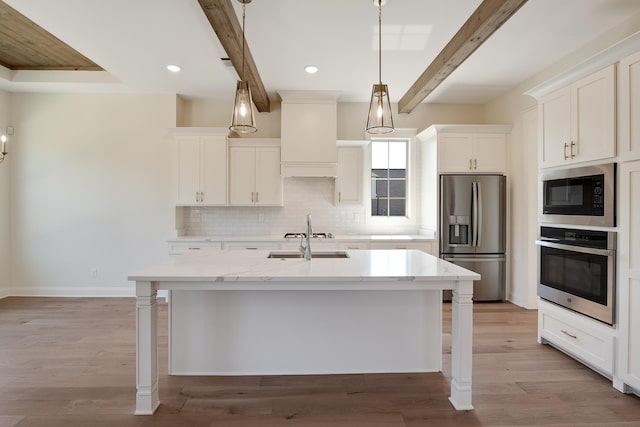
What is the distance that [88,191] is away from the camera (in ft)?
15.4

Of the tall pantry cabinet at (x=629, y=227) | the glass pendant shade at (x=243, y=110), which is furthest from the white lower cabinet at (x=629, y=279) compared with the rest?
the glass pendant shade at (x=243, y=110)

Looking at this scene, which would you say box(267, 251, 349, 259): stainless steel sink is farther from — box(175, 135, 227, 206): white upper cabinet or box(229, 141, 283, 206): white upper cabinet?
box(175, 135, 227, 206): white upper cabinet

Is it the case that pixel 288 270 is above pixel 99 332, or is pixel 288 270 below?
above

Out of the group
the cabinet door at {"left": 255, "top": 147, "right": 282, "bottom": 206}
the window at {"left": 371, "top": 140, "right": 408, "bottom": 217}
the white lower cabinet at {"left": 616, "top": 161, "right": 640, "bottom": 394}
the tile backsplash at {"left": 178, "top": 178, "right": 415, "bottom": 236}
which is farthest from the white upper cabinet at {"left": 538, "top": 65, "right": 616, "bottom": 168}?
the cabinet door at {"left": 255, "top": 147, "right": 282, "bottom": 206}

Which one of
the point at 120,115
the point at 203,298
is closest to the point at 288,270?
the point at 203,298

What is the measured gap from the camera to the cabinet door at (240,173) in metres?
4.62

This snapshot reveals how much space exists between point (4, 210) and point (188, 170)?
248 cm

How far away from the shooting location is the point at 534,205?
4.12m

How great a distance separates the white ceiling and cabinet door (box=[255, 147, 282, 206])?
816 mm

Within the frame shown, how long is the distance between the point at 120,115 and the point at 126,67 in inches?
41.4

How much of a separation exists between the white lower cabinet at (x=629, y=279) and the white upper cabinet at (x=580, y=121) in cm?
25

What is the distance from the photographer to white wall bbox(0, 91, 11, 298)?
452cm

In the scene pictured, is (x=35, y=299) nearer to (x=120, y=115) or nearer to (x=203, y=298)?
(x=120, y=115)

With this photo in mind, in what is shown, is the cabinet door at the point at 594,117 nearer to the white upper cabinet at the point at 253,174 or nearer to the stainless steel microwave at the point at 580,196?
the stainless steel microwave at the point at 580,196
